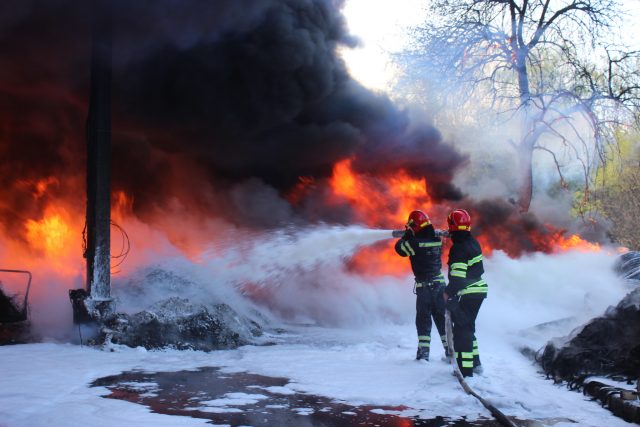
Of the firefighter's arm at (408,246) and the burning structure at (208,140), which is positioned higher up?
the burning structure at (208,140)

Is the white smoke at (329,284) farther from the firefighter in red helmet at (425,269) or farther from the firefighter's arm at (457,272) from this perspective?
the firefighter's arm at (457,272)

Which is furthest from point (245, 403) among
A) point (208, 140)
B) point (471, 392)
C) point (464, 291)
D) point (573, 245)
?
point (573, 245)

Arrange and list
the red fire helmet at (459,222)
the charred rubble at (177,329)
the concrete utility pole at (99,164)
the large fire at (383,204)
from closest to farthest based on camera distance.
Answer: the red fire helmet at (459,222)
the charred rubble at (177,329)
the concrete utility pole at (99,164)
the large fire at (383,204)

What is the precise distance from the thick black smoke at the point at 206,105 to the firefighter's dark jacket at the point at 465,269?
5.98 meters

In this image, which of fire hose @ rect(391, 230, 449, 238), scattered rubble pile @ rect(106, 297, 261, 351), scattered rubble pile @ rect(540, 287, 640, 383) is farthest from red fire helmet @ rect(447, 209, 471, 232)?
scattered rubble pile @ rect(106, 297, 261, 351)

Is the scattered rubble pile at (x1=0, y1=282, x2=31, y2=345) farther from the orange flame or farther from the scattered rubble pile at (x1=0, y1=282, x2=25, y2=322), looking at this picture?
the orange flame

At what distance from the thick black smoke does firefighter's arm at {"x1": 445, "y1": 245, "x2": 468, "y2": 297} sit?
6075mm

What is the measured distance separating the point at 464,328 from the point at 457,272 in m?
0.62

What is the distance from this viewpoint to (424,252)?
7.53 m

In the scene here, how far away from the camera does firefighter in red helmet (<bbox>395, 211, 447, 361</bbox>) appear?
751 centimetres

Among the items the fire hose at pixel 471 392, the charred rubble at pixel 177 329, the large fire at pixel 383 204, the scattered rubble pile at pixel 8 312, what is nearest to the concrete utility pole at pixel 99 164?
the charred rubble at pixel 177 329

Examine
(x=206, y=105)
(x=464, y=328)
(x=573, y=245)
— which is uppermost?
(x=206, y=105)

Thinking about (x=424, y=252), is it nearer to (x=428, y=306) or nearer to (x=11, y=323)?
(x=428, y=306)

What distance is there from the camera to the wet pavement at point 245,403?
4.67 meters
